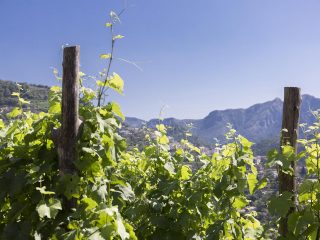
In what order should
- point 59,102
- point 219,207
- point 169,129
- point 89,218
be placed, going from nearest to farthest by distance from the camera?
1. point 89,218
2. point 59,102
3. point 219,207
4. point 169,129

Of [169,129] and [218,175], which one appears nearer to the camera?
[218,175]

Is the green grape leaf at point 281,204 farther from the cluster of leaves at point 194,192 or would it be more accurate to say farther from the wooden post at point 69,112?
the wooden post at point 69,112

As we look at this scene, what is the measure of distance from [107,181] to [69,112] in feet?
2.11

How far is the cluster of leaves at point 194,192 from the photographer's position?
3736 millimetres

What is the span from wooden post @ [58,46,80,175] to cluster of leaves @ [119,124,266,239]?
111 centimetres

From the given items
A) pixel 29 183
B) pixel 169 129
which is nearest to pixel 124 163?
pixel 169 129

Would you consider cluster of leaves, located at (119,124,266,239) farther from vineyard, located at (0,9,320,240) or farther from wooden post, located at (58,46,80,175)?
wooden post, located at (58,46,80,175)

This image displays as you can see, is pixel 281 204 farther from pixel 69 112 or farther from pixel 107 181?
pixel 69 112

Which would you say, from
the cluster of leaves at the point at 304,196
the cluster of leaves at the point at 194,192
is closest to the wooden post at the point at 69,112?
the cluster of leaves at the point at 194,192

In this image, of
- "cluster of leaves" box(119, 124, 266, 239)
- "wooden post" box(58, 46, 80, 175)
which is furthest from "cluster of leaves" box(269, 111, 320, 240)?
"wooden post" box(58, 46, 80, 175)

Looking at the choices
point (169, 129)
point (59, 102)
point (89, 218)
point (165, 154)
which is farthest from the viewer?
point (169, 129)

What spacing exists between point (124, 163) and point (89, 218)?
8.03 feet

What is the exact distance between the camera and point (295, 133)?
3654 mm

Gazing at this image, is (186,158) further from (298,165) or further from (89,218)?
(89,218)
